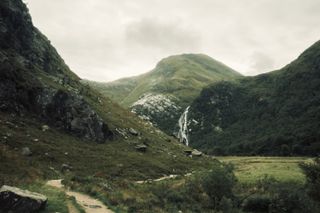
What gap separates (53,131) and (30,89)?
1054 cm

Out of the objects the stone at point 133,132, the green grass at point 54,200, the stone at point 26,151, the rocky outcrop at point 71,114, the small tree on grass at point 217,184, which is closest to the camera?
the green grass at point 54,200

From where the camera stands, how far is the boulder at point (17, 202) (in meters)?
21.2

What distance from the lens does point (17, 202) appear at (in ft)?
70.2

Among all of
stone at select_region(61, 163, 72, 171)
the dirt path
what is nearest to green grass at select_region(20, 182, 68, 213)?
the dirt path

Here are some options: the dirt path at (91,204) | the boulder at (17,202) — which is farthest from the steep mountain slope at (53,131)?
the boulder at (17,202)

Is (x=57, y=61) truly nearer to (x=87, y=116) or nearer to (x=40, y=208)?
(x=87, y=116)

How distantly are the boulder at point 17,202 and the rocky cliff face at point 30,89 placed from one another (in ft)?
158

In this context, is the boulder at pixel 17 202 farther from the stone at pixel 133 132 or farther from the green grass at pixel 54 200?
the stone at pixel 133 132

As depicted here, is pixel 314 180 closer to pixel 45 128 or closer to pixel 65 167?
pixel 65 167

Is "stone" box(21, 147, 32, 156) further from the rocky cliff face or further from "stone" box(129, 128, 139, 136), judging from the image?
"stone" box(129, 128, 139, 136)

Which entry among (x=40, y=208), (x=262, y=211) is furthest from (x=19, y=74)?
(x=40, y=208)

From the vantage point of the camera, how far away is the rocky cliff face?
7088cm

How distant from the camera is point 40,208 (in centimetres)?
2255

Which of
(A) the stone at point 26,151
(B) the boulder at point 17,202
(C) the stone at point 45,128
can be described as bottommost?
(A) the stone at point 26,151
